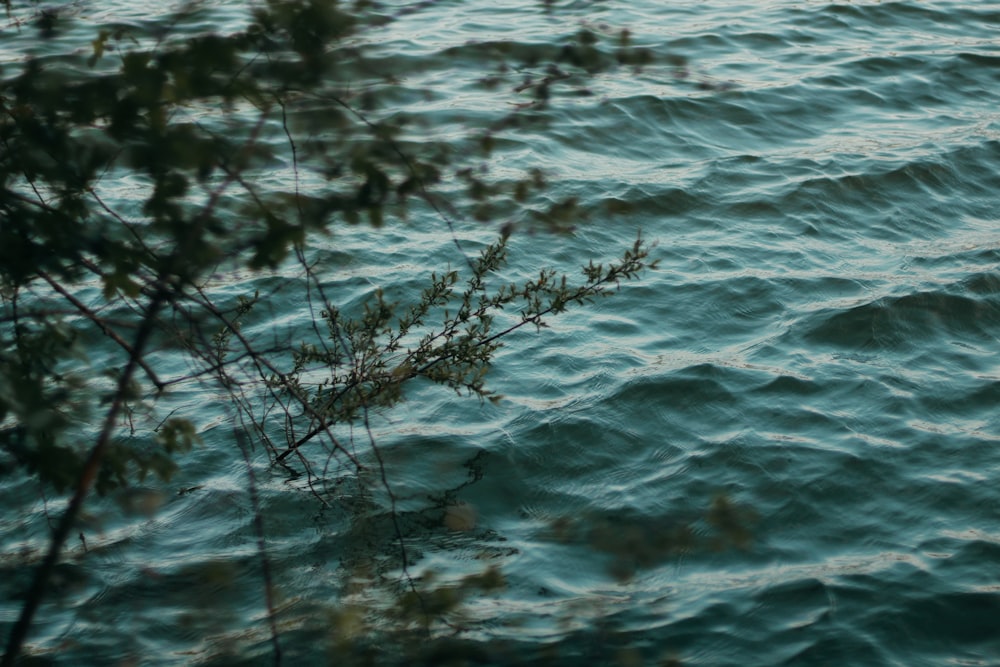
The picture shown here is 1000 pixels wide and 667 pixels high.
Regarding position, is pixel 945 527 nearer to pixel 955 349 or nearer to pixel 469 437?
pixel 955 349

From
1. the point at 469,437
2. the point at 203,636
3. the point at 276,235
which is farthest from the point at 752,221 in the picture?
the point at 276,235

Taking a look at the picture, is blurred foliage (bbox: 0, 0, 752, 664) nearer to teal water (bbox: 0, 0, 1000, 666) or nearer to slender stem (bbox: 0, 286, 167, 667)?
slender stem (bbox: 0, 286, 167, 667)

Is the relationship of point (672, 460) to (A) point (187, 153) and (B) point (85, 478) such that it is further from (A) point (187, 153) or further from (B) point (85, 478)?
(A) point (187, 153)

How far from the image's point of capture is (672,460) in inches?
192

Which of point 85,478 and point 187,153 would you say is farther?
point 85,478

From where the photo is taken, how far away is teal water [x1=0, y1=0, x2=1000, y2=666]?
3.92 m

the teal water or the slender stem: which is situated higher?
the slender stem

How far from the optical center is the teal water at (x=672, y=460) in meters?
3.92

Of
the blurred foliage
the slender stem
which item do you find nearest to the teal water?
the blurred foliage

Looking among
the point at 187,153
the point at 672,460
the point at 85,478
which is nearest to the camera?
the point at 187,153

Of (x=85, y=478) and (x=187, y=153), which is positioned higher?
(x=187, y=153)

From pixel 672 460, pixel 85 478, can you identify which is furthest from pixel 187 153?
pixel 672 460

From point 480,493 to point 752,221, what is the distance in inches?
119

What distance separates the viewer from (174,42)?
258 cm
